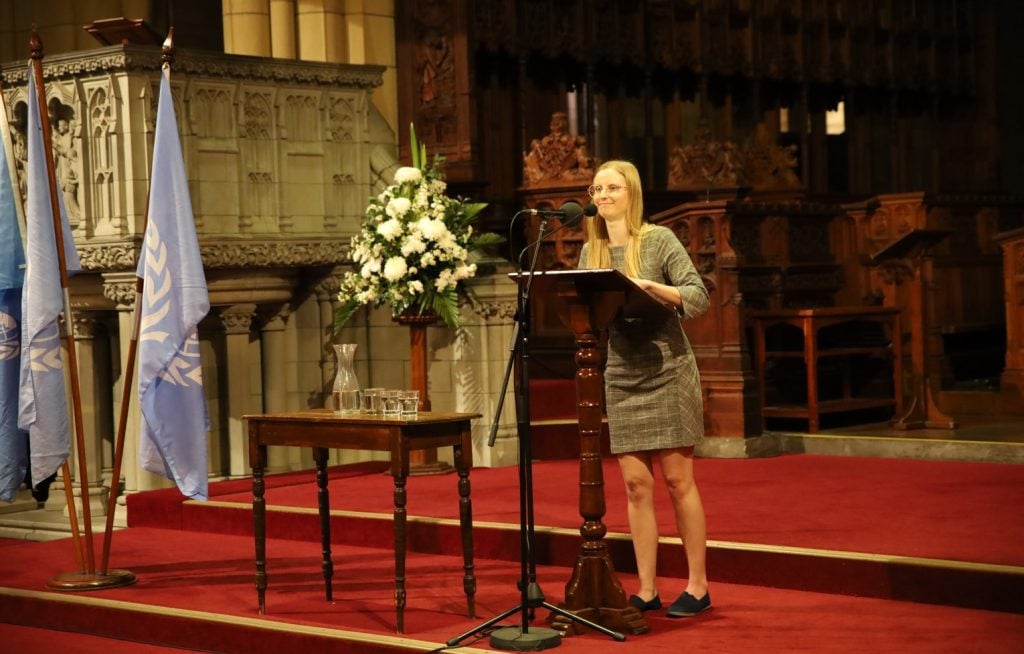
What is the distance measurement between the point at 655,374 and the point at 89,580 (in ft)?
8.27

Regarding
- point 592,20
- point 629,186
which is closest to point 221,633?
point 629,186

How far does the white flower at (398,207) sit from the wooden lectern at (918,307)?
2677 mm

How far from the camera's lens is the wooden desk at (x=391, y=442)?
5.33 meters

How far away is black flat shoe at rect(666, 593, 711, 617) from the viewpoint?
533 cm

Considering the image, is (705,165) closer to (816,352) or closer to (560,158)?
(560,158)

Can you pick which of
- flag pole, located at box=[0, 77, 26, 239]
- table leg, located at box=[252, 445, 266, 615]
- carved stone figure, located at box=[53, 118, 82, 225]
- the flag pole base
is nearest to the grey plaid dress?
table leg, located at box=[252, 445, 266, 615]

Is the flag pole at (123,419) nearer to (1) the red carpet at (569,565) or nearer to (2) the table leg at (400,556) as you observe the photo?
(1) the red carpet at (569,565)

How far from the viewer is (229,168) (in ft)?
27.9

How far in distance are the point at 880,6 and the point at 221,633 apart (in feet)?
29.0

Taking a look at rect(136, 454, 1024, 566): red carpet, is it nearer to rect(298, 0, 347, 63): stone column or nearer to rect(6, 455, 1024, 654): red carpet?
rect(6, 455, 1024, 654): red carpet

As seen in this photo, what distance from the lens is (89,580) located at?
631cm

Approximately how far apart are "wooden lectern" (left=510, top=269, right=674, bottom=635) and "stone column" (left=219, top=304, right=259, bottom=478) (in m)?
3.81

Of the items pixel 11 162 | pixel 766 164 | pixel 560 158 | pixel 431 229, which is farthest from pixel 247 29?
pixel 11 162

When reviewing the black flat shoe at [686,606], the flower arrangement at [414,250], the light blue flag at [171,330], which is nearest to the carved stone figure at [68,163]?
the flower arrangement at [414,250]
